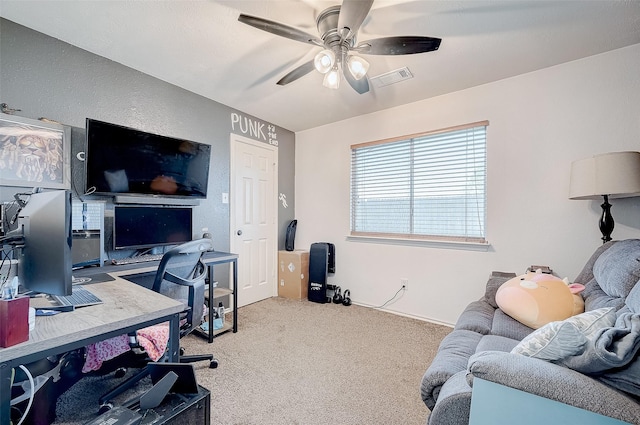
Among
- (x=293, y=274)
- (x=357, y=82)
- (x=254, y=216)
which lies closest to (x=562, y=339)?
(x=357, y=82)

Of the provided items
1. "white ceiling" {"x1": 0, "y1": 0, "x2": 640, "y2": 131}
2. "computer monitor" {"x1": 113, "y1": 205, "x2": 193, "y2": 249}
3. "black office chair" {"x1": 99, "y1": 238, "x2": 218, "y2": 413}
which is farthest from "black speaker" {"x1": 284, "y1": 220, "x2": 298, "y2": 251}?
"black office chair" {"x1": 99, "y1": 238, "x2": 218, "y2": 413}

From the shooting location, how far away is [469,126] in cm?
273

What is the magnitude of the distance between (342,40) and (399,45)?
36 cm

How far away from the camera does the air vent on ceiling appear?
2.44 m

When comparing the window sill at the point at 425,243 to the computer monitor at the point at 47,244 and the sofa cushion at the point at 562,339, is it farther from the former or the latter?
the computer monitor at the point at 47,244

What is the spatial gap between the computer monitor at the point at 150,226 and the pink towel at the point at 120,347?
1031 mm

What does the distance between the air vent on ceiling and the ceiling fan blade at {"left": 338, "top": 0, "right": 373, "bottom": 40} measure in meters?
0.95

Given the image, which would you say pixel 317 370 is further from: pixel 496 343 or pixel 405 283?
pixel 405 283

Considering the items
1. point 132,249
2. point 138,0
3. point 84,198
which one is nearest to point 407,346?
point 132,249

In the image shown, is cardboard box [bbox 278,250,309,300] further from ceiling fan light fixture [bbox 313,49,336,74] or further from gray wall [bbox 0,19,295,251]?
ceiling fan light fixture [bbox 313,49,336,74]

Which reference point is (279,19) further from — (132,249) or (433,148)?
(132,249)

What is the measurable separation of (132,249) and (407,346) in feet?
8.31

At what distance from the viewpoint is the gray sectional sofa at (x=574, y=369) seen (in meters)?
0.74

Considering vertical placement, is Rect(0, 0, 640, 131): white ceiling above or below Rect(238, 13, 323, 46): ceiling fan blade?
above
